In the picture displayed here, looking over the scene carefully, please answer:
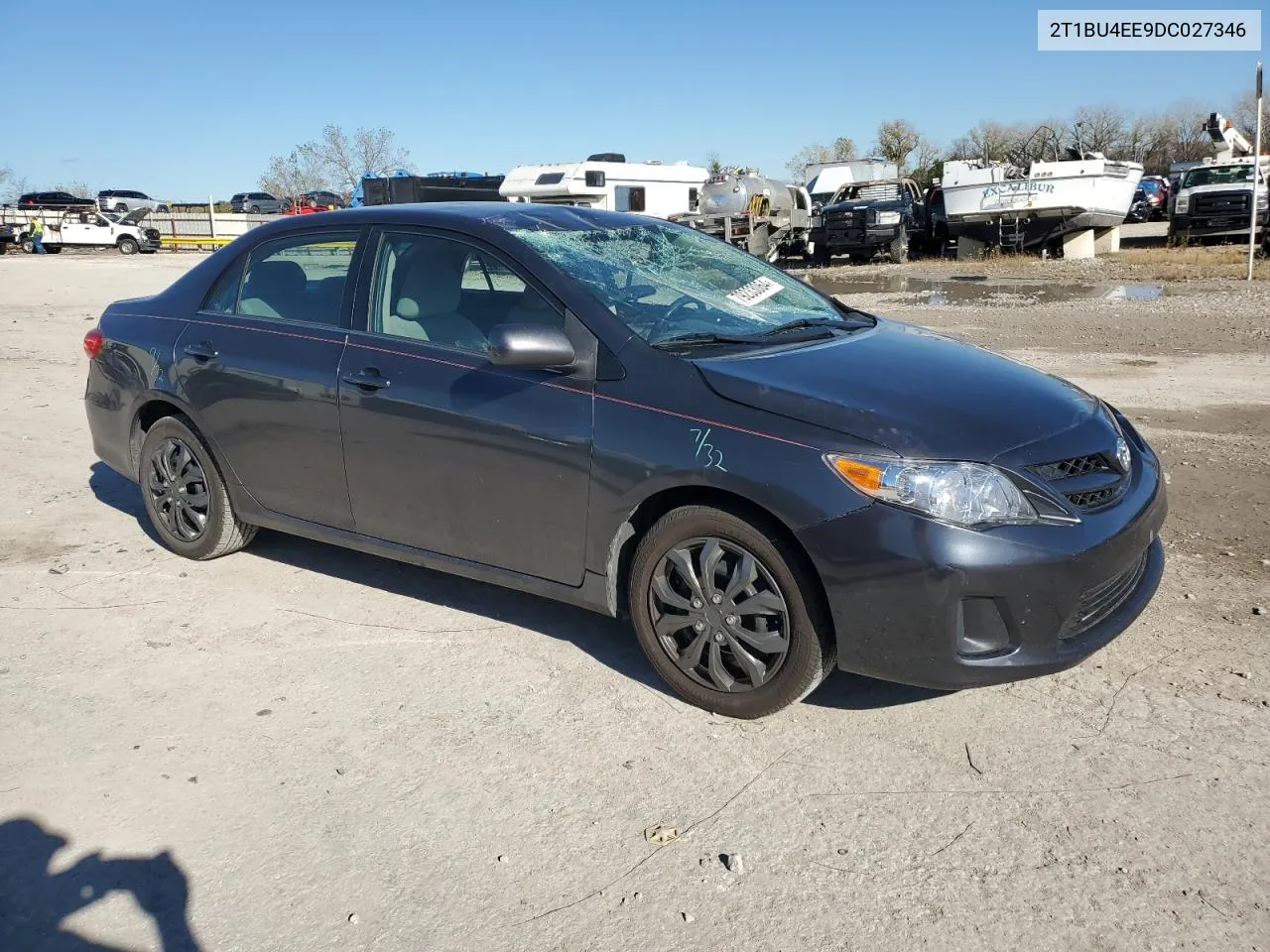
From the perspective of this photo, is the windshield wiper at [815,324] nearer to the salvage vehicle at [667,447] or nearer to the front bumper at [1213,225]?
the salvage vehicle at [667,447]

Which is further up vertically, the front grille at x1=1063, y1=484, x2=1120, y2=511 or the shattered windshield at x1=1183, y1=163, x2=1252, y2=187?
the shattered windshield at x1=1183, y1=163, x2=1252, y2=187

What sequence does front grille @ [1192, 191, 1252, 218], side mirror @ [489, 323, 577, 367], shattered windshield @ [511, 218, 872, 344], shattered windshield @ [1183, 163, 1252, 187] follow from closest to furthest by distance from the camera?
side mirror @ [489, 323, 577, 367], shattered windshield @ [511, 218, 872, 344], front grille @ [1192, 191, 1252, 218], shattered windshield @ [1183, 163, 1252, 187]

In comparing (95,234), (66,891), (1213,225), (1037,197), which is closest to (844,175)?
(1037,197)

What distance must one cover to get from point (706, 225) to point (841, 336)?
20108 millimetres

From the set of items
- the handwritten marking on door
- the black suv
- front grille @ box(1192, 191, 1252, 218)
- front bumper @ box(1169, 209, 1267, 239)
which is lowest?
the handwritten marking on door

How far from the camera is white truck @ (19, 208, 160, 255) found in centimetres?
3931

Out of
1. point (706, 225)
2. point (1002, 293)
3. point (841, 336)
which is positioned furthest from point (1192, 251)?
point (841, 336)

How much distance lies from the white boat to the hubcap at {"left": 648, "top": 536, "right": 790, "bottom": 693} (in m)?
23.0

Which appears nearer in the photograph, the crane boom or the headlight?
the headlight

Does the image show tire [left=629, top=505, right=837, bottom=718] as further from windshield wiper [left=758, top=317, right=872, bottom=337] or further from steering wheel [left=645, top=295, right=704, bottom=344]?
windshield wiper [left=758, top=317, right=872, bottom=337]

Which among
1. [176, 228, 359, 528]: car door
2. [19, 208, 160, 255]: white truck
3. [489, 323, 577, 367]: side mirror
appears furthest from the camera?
[19, 208, 160, 255]: white truck

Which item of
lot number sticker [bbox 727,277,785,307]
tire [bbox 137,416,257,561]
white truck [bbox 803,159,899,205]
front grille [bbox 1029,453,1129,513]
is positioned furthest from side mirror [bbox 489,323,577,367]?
white truck [bbox 803,159,899,205]

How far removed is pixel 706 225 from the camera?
78.1 feet

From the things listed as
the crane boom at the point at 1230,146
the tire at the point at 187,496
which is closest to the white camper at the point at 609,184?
the crane boom at the point at 1230,146
